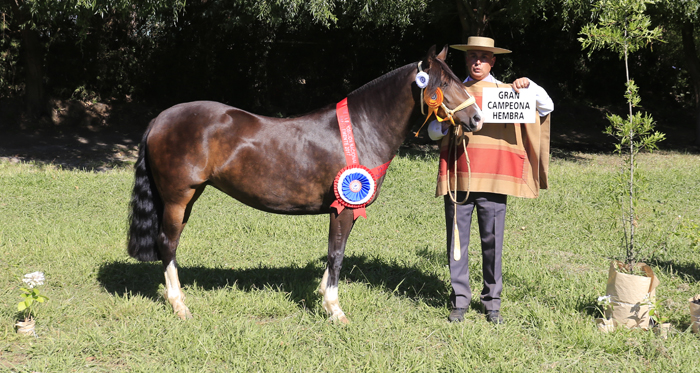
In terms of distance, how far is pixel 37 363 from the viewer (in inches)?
131

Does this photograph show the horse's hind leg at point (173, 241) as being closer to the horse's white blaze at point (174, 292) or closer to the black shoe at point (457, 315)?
the horse's white blaze at point (174, 292)

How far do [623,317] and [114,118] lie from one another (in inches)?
699

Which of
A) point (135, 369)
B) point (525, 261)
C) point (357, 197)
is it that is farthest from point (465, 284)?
point (135, 369)

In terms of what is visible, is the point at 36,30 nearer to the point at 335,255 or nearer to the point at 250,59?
the point at 250,59

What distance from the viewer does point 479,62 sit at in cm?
391

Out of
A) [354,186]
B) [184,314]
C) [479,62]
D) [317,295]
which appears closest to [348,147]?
[354,186]

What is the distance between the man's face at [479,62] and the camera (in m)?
3.88

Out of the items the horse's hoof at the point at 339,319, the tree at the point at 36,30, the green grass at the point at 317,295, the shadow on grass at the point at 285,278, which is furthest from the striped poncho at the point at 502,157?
the tree at the point at 36,30

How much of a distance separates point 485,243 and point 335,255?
117 centimetres

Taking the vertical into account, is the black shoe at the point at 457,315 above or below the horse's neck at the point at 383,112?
below

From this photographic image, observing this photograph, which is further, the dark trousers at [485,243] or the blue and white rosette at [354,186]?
the dark trousers at [485,243]

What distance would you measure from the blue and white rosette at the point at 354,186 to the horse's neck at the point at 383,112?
192 millimetres

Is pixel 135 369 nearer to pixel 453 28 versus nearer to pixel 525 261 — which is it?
pixel 525 261

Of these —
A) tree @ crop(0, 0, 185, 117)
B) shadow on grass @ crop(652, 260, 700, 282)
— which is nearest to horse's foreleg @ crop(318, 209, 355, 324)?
shadow on grass @ crop(652, 260, 700, 282)
